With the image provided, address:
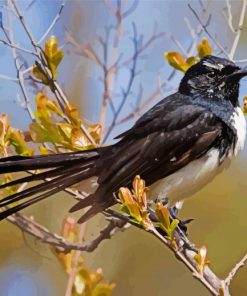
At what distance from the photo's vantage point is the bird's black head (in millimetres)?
3746

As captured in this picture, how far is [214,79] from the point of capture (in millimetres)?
3834

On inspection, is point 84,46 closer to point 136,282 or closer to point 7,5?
point 7,5

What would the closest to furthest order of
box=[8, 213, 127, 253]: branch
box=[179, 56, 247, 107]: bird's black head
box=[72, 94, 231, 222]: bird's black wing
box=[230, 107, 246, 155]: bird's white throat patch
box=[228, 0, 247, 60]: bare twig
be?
box=[8, 213, 127, 253]: branch, box=[228, 0, 247, 60]: bare twig, box=[72, 94, 231, 222]: bird's black wing, box=[230, 107, 246, 155]: bird's white throat patch, box=[179, 56, 247, 107]: bird's black head

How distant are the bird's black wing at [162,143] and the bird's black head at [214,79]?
0.12m

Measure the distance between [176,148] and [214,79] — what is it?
0.42m

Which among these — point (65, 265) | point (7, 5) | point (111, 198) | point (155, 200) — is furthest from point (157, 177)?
point (7, 5)

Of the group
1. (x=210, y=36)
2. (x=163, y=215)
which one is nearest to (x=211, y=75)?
(x=210, y=36)

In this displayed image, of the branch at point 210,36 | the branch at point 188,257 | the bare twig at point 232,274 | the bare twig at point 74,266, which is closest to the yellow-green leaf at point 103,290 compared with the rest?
the bare twig at point 74,266

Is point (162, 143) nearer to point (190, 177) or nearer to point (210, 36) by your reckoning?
point (190, 177)

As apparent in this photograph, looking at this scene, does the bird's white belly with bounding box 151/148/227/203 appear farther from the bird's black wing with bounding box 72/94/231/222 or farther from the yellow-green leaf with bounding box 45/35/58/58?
the yellow-green leaf with bounding box 45/35/58/58

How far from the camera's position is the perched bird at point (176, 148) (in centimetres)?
341

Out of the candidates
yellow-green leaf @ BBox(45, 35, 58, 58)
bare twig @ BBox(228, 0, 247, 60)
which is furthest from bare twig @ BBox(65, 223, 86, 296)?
bare twig @ BBox(228, 0, 247, 60)

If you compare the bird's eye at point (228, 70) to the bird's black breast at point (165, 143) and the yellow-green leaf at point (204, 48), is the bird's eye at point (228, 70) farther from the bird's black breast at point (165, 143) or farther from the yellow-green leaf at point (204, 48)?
the yellow-green leaf at point (204, 48)

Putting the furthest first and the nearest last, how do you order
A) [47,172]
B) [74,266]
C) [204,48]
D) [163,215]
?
[204,48] < [47,172] < [74,266] < [163,215]
